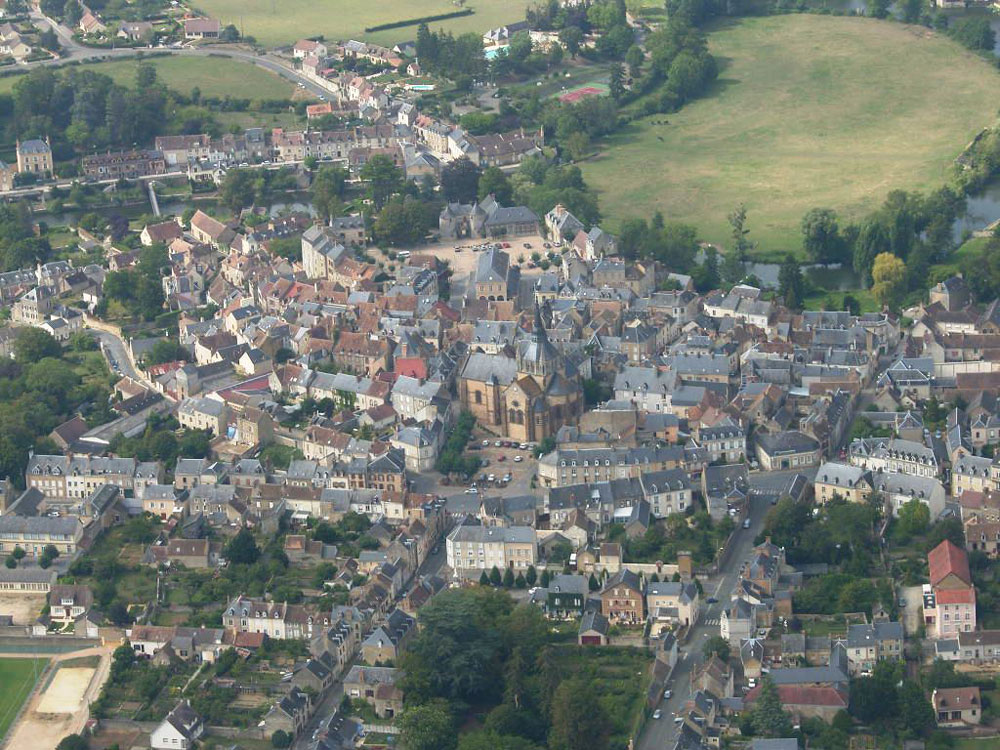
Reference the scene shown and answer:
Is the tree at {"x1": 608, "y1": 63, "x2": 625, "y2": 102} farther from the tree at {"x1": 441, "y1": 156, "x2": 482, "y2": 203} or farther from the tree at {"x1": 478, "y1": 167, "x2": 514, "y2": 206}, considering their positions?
the tree at {"x1": 478, "y1": 167, "x2": 514, "y2": 206}

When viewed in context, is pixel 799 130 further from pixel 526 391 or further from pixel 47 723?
pixel 47 723

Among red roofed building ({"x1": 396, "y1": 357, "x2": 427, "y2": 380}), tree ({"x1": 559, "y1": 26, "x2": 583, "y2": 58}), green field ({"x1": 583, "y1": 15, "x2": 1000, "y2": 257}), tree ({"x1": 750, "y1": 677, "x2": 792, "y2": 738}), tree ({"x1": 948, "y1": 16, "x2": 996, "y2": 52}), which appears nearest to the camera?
tree ({"x1": 750, "y1": 677, "x2": 792, "y2": 738})

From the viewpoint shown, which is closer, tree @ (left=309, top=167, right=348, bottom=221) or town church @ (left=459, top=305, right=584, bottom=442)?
town church @ (left=459, top=305, right=584, bottom=442)

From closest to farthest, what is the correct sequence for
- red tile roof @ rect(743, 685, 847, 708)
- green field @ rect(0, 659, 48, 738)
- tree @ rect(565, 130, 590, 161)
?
red tile roof @ rect(743, 685, 847, 708), green field @ rect(0, 659, 48, 738), tree @ rect(565, 130, 590, 161)

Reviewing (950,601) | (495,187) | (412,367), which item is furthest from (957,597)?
(495,187)

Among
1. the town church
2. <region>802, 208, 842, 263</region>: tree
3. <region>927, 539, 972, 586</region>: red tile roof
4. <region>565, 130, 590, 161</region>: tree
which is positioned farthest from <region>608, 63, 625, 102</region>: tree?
<region>927, 539, 972, 586</region>: red tile roof

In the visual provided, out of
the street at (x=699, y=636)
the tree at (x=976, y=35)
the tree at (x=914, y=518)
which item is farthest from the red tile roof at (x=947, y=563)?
the tree at (x=976, y=35)

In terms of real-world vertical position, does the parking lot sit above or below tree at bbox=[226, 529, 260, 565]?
below

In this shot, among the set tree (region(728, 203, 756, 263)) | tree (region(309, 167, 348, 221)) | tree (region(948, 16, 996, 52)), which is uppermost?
tree (region(309, 167, 348, 221))
